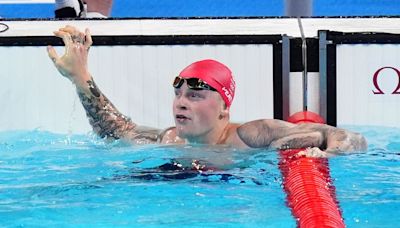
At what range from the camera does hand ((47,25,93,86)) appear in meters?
3.78

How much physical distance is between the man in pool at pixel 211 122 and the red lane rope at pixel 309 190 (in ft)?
0.22

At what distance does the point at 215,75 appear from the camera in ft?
11.7

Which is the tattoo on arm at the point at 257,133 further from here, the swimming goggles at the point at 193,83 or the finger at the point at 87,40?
the finger at the point at 87,40

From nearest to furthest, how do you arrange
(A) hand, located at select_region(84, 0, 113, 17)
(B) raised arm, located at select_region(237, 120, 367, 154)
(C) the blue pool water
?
1. (C) the blue pool water
2. (B) raised arm, located at select_region(237, 120, 367, 154)
3. (A) hand, located at select_region(84, 0, 113, 17)

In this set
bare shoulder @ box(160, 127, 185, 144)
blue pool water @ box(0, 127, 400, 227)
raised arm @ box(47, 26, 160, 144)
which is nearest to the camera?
blue pool water @ box(0, 127, 400, 227)

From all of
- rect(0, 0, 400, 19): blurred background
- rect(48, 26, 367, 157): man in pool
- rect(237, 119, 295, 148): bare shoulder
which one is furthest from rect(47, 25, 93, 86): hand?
rect(0, 0, 400, 19): blurred background

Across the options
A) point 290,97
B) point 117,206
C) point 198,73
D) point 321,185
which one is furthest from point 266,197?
point 290,97

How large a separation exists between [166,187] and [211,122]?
474mm

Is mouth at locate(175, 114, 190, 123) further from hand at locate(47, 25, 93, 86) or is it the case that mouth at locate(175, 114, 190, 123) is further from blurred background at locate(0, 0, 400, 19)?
blurred background at locate(0, 0, 400, 19)

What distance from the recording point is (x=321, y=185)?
2971 mm

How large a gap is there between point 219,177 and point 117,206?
0.47 meters

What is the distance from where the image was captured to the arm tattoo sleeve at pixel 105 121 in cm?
384

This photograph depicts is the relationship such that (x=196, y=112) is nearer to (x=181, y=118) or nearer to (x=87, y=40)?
(x=181, y=118)

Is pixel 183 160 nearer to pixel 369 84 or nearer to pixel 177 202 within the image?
pixel 177 202
